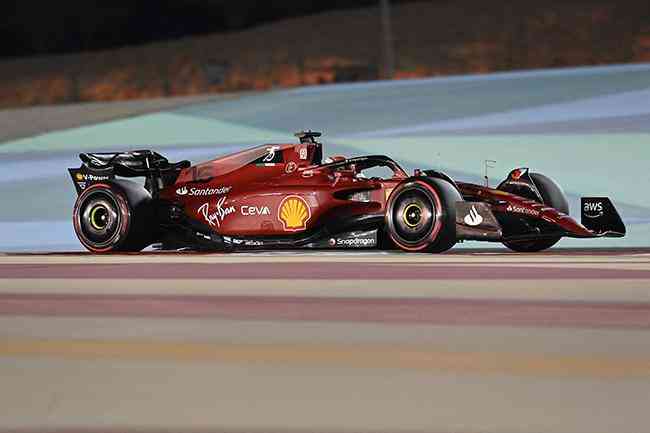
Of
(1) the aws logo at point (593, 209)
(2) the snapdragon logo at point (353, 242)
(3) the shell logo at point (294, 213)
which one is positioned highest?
(3) the shell logo at point (294, 213)

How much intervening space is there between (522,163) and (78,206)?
7.43 m

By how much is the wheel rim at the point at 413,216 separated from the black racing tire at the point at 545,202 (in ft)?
5.64

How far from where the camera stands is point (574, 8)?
193ft

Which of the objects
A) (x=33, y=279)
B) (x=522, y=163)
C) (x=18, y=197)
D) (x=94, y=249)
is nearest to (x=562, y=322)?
(x=33, y=279)

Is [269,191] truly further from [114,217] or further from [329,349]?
[329,349]

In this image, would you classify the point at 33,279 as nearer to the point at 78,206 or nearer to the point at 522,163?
the point at 78,206

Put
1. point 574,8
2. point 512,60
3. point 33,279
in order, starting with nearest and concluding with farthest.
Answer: point 33,279
point 512,60
point 574,8

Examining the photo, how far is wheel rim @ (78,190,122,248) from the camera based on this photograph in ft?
51.7

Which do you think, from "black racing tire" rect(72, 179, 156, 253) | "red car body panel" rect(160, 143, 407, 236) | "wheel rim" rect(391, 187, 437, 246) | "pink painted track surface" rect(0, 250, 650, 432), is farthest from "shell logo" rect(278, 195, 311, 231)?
"pink painted track surface" rect(0, 250, 650, 432)

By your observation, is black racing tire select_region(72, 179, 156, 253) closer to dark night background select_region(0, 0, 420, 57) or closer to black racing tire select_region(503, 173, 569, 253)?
black racing tire select_region(503, 173, 569, 253)

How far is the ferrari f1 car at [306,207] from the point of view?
1432 centimetres

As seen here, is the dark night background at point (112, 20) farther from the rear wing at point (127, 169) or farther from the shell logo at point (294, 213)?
the shell logo at point (294, 213)

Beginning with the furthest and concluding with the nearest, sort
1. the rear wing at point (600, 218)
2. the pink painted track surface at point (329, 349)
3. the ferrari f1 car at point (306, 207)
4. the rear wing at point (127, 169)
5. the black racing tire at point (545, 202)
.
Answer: the rear wing at point (127, 169), the black racing tire at point (545, 202), the rear wing at point (600, 218), the ferrari f1 car at point (306, 207), the pink painted track surface at point (329, 349)

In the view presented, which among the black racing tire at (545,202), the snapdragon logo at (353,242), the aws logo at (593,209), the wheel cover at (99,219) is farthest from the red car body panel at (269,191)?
the aws logo at (593,209)
